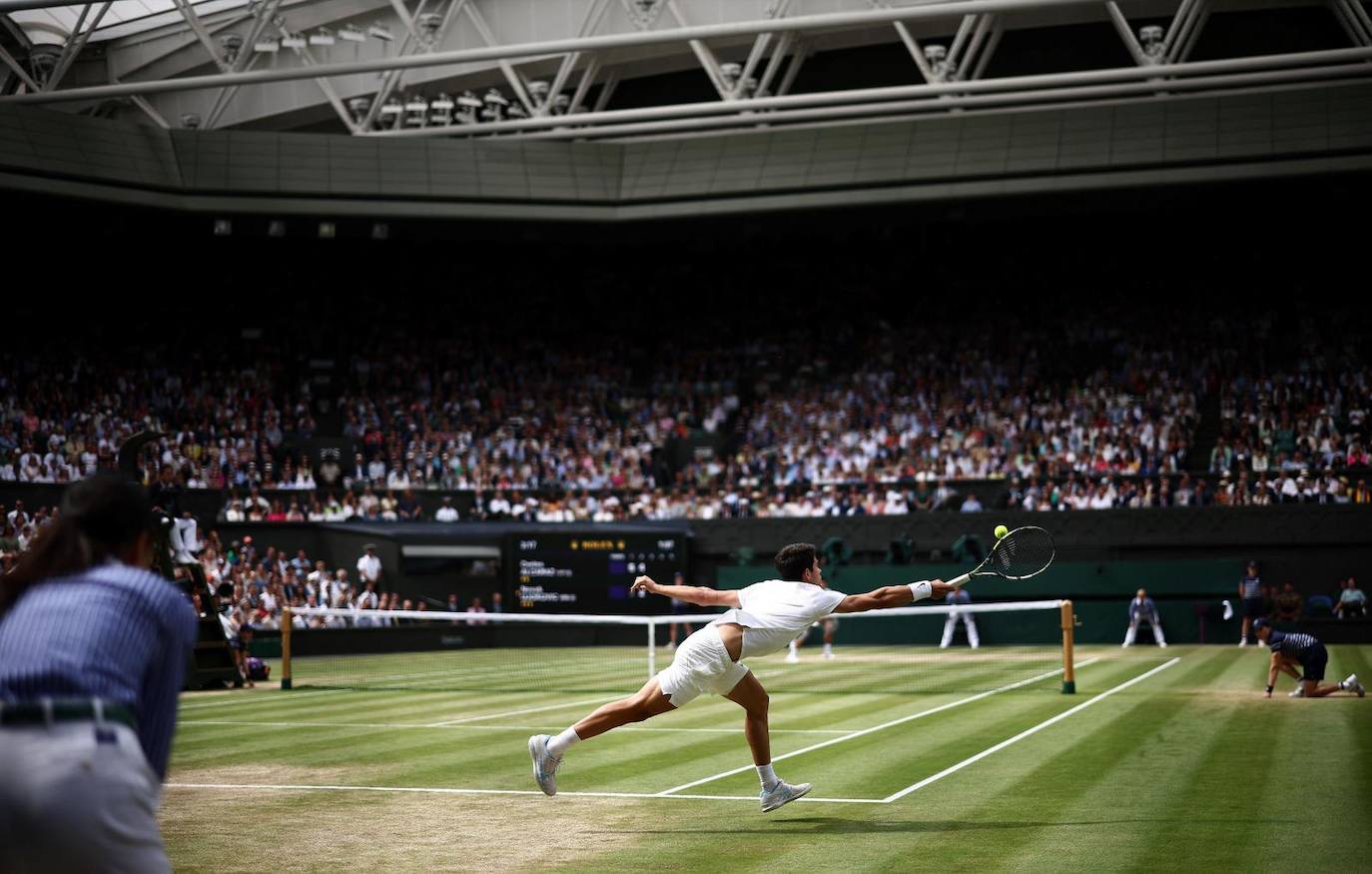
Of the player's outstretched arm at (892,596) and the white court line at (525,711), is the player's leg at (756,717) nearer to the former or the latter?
the player's outstretched arm at (892,596)

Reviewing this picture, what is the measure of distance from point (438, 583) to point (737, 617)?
30.5m

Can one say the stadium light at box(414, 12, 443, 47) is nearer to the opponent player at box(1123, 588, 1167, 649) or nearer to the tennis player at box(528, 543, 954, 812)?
the opponent player at box(1123, 588, 1167, 649)

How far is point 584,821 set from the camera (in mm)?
10820

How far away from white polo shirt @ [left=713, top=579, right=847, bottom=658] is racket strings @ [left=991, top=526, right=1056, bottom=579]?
4.98 feet

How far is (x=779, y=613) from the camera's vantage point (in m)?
10.4

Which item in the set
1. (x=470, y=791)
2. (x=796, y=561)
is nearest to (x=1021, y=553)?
(x=796, y=561)

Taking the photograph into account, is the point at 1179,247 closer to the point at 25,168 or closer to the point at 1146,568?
the point at 1146,568

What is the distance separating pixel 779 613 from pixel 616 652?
1117 inches

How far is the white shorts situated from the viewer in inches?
404

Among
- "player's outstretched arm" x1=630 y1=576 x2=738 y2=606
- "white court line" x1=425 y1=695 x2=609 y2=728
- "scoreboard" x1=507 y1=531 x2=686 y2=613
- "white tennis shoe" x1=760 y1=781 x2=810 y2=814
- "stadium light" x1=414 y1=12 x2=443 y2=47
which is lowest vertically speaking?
"white tennis shoe" x1=760 y1=781 x2=810 y2=814

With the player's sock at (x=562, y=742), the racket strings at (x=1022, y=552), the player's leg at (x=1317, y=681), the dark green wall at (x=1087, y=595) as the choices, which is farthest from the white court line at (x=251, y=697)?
the dark green wall at (x=1087, y=595)

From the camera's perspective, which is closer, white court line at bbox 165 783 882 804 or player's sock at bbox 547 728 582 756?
player's sock at bbox 547 728 582 756

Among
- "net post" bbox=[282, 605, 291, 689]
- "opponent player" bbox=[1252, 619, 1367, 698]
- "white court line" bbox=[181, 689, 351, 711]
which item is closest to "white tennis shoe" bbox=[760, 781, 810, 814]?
"opponent player" bbox=[1252, 619, 1367, 698]

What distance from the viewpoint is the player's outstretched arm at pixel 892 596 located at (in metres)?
9.85
